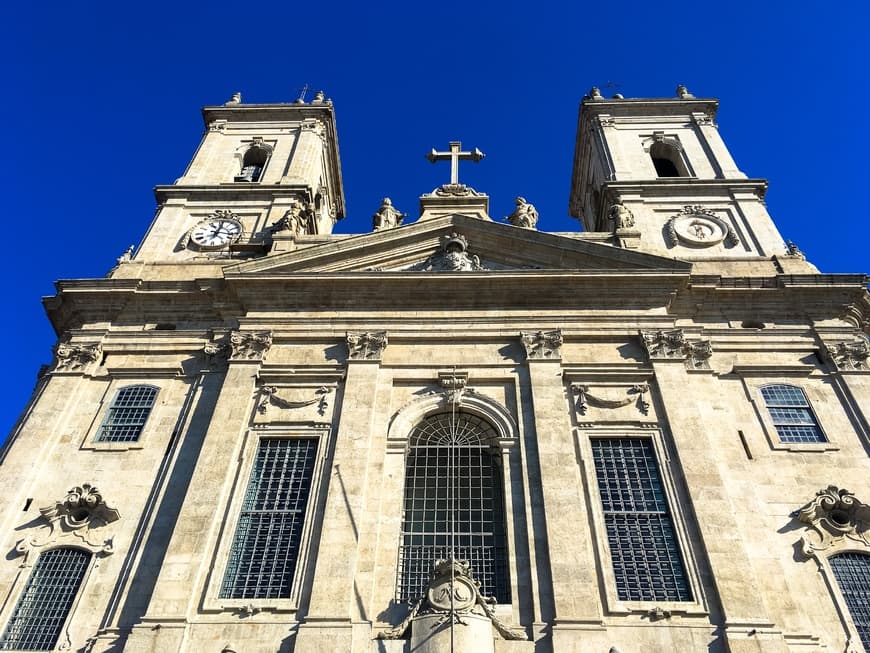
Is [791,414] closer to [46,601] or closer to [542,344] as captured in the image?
[542,344]

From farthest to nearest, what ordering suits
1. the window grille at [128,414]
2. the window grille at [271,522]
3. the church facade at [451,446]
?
the window grille at [128,414], the window grille at [271,522], the church facade at [451,446]

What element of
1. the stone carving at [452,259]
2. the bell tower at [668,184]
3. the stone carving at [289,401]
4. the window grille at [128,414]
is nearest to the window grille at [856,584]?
Answer: the bell tower at [668,184]

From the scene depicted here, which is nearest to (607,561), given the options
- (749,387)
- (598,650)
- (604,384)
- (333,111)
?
(598,650)

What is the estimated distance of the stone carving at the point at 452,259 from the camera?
21.2 metres

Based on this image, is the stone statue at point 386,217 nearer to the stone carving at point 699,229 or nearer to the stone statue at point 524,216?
the stone statue at point 524,216

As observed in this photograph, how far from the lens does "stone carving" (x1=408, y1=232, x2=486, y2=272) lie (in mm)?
21203

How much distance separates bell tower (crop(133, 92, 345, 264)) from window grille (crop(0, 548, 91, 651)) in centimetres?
1051

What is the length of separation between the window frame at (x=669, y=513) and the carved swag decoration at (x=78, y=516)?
1050cm

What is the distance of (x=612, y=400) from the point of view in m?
18.2

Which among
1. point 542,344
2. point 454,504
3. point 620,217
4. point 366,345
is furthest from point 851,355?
point 366,345

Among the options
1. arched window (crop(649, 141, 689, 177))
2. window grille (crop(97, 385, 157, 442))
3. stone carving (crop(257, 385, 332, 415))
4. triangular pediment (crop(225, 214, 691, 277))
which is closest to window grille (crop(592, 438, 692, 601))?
triangular pediment (crop(225, 214, 691, 277))

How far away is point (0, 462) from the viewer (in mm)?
17734

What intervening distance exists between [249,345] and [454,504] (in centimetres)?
700

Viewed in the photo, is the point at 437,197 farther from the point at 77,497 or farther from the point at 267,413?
the point at 77,497
